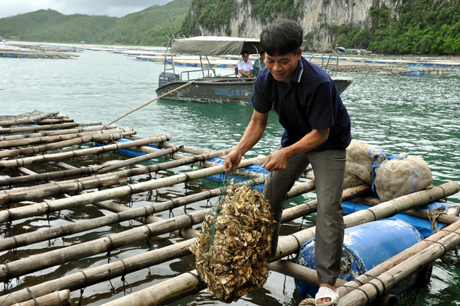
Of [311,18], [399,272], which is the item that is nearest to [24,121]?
[399,272]

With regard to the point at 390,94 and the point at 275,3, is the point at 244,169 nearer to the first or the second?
the point at 390,94

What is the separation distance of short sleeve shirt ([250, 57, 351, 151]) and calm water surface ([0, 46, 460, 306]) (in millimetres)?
1941

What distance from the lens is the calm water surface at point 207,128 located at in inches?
173

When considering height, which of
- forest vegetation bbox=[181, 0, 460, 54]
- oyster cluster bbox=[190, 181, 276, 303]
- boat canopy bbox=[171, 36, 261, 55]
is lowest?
oyster cluster bbox=[190, 181, 276, 303]

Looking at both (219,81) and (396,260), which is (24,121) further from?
(396,260)

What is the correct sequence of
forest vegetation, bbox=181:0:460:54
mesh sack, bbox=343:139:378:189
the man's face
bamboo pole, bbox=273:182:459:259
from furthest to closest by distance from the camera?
forest vegetation, bbox=181:0:460:54
mesh sack, bbox=343:139:378:189
bamboo pole, bbox=273:182:459:259
the man's face

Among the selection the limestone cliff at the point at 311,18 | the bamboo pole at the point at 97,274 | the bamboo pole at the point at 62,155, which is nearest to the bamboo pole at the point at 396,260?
the bamboo pole at the point at 97,274

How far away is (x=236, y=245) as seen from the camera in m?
2.91

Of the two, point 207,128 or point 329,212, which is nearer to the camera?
point 329,212

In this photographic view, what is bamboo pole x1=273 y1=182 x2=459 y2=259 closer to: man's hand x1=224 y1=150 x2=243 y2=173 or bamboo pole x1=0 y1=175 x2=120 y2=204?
man's hand x1=224 y1=150 x2=243 y2=173

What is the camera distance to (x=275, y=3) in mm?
108500

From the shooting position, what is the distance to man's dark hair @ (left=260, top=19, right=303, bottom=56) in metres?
2.62

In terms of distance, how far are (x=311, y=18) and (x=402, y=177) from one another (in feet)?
346

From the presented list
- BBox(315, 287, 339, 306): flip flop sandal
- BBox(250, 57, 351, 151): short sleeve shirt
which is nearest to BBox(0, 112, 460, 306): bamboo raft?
BBox(315, 287, 339, 306): flip flop sandal
